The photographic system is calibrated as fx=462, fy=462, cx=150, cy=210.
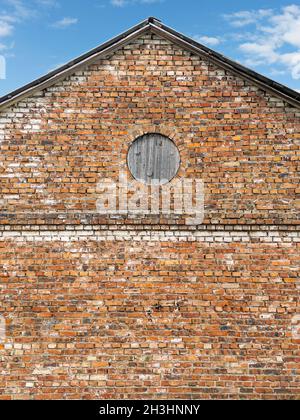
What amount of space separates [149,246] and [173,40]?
137 inches

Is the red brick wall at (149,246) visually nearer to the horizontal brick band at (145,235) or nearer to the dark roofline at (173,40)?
the horizontal brick band at (145,235)

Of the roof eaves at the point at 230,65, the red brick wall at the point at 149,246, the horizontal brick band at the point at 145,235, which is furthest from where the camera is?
the roof eaves at the point at 230,65

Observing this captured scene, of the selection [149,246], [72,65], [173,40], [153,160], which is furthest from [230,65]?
[149,246]

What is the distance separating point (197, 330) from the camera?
7.10 meters

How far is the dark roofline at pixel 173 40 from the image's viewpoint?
294 inches

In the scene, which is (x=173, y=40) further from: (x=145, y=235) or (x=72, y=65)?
(x=145, y=235)

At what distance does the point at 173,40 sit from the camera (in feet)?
25.5

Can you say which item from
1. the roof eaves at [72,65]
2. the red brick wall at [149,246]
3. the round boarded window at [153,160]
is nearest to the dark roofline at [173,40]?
the roof eaves at [72,65]

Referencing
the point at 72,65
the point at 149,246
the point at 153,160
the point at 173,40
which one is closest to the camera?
the point at 149,246

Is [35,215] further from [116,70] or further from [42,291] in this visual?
[116,70]

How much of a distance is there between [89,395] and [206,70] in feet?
18.1

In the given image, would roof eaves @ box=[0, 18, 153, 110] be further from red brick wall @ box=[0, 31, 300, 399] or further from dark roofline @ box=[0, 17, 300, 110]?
red brick wall @ box=[0, 31, 300, 399]

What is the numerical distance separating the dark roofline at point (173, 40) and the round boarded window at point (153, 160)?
1.58 meters
